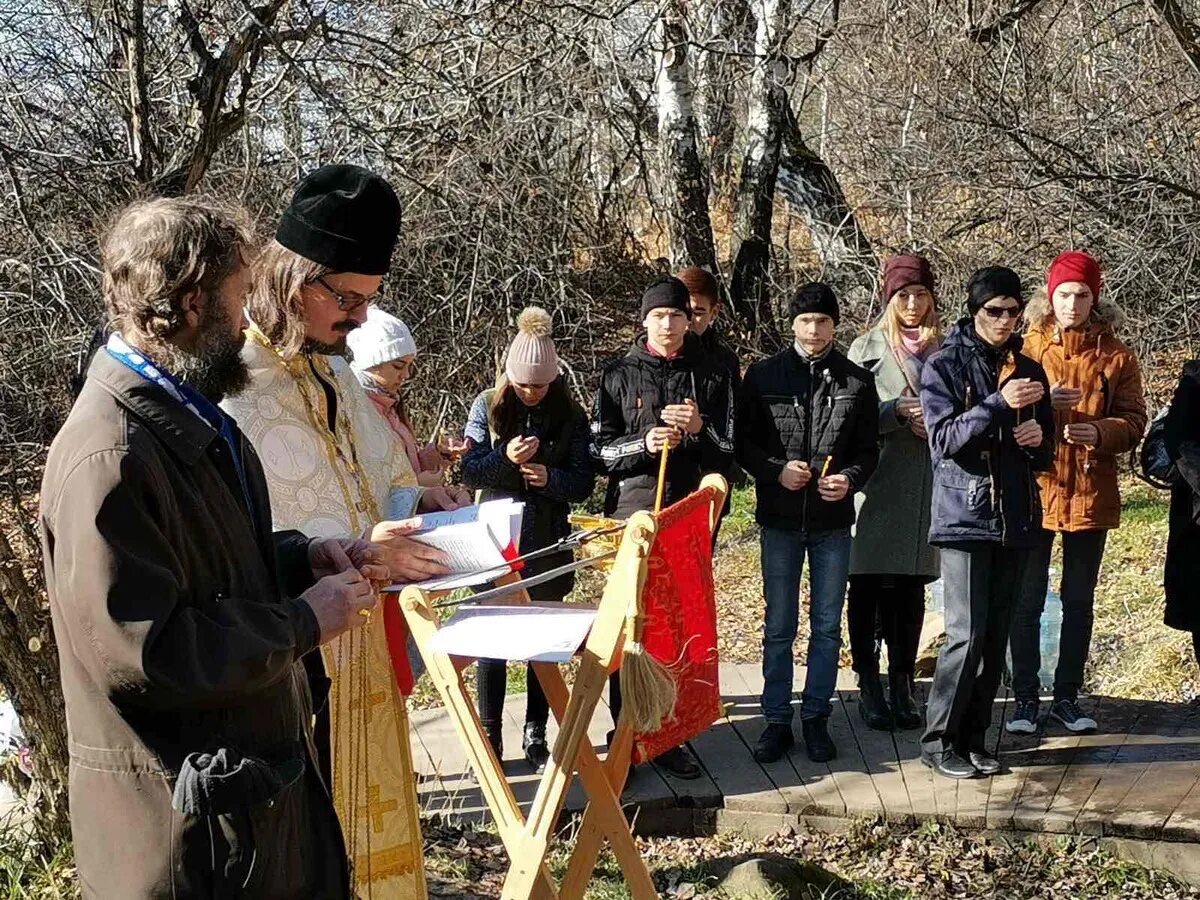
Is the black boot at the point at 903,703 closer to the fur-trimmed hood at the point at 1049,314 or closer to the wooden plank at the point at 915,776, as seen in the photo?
the wooden plank at the point at 915,776

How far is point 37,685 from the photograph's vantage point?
13.2 feet

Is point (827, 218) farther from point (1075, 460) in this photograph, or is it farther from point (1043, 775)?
point (1043, 775)

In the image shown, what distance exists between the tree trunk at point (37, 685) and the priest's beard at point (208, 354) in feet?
6.31

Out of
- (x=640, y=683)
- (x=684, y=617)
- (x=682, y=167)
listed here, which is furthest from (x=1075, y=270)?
(x=682, y=167)

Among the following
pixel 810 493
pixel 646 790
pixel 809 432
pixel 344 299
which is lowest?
pixel 646 790

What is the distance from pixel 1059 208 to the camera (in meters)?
10.1

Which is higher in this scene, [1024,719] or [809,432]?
[809,432]

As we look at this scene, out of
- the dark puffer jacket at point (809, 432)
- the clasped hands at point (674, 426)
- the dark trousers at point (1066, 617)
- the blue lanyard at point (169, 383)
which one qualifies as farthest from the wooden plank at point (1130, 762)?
the blue lanyard at point (169, 383)

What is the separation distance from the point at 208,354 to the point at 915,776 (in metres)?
3.48

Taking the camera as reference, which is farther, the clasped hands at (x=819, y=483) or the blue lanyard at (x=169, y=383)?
the clasped hands at (x=819, y=483)

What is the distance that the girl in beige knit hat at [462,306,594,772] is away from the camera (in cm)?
527

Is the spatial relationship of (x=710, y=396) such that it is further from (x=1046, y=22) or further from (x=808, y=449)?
(x=1046, y=22)

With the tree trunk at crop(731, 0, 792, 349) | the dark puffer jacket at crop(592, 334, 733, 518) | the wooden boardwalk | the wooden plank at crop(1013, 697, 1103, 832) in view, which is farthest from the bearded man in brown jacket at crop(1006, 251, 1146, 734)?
the tree trunk at crop(731, 0, 792, 349)

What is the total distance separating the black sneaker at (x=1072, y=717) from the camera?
5.41 meters
